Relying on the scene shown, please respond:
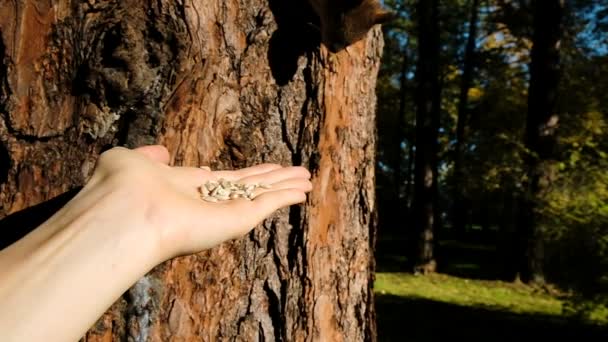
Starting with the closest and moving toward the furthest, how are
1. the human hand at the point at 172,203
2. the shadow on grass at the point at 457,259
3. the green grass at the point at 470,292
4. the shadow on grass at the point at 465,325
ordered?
the human hand at the point at 172,203 → the shadow on grass at the point at 465,325 → the green grass at the point at 470,292 → the shadow on grass at the point at 457,259

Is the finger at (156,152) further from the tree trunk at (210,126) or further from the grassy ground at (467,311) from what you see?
the grassy ground at (467,311)

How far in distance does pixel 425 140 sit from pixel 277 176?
11735mm

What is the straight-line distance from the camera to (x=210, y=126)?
2.08 metres

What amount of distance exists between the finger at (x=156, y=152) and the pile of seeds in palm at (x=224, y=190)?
0.16 meters

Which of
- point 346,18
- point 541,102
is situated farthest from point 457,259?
point 346,18

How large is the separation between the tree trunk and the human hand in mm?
158

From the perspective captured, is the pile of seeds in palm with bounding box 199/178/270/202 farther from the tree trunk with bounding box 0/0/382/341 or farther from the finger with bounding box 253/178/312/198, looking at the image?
the tree trunk with bounding box 0/0/382/341

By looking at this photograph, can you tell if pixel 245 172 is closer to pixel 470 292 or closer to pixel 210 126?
pixel 210 126

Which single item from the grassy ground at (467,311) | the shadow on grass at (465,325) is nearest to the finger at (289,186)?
the grassy ground at (467,311)

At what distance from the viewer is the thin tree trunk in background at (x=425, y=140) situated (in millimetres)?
13125

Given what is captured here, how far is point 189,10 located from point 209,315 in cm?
104

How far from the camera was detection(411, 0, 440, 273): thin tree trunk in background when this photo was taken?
517 inches

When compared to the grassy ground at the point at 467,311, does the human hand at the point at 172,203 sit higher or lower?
higher

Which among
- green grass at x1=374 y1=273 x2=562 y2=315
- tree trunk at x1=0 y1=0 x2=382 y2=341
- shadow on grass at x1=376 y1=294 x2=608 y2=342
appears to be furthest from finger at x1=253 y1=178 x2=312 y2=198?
green grass at x1=374 y1=273 x2=562 y2=315
